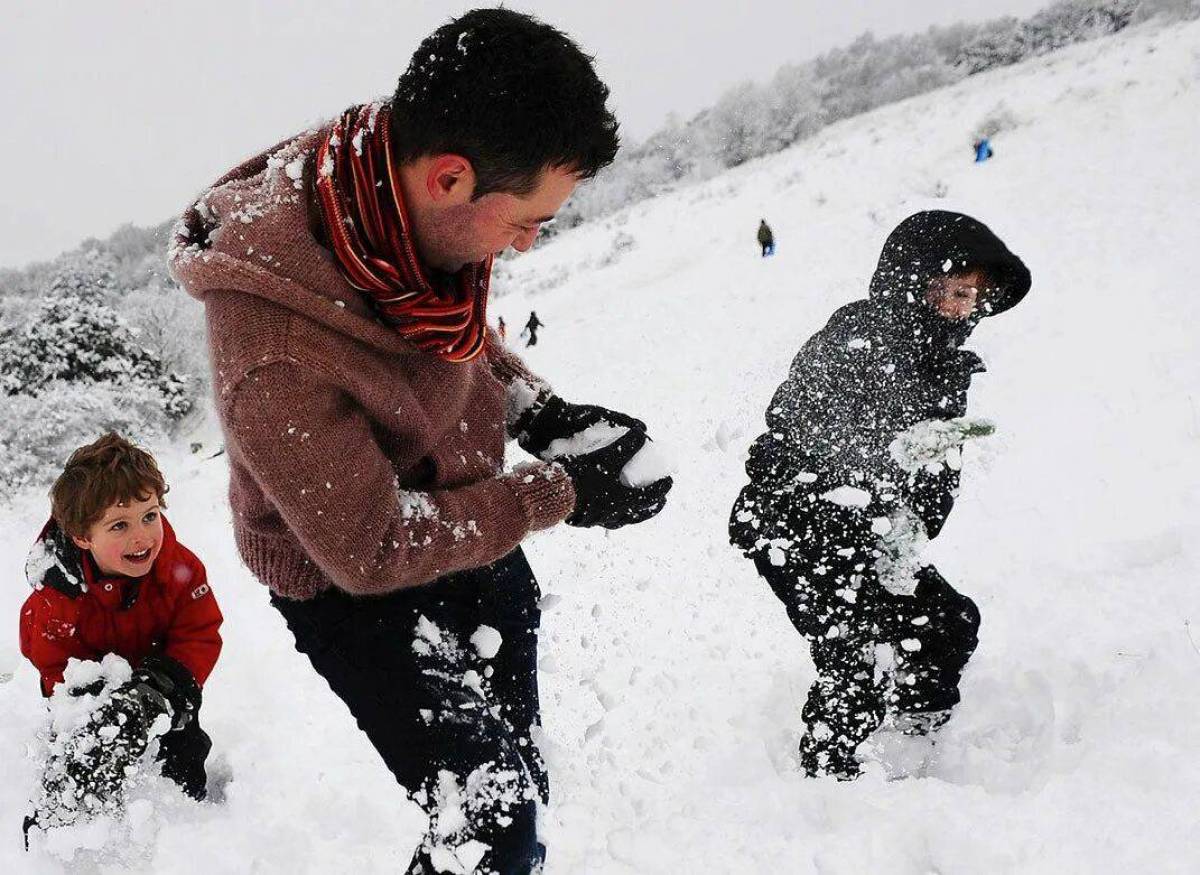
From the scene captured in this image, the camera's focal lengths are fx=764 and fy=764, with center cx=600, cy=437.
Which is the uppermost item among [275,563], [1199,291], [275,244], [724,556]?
[275,244]

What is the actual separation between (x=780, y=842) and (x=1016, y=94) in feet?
81.8

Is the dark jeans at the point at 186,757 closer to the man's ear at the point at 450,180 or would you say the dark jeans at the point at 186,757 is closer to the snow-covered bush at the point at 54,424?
the man's ear at the point at 450,180

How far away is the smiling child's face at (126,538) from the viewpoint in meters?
2.52

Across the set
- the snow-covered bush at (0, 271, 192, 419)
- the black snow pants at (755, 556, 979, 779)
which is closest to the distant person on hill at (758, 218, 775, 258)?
the black snow pants at (755, 556, 979, 779)

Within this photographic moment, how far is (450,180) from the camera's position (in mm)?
1363

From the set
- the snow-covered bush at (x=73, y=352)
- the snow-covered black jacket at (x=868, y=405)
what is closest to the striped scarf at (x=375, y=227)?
the snow-covered black jacket at (x=868, y=405)

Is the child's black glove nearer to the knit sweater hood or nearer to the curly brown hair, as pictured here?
the curly brown hair

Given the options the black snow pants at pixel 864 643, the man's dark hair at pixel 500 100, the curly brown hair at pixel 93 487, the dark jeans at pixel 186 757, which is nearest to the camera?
the man's dark hair at pixel 500 100

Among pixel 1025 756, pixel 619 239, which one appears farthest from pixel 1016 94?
pixel 1025 756

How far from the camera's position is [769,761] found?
2781 millimetres

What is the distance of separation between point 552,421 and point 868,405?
117 centimetres

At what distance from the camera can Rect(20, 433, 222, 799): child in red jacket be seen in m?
2.52

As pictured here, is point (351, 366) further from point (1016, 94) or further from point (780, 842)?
point (1016, 94)

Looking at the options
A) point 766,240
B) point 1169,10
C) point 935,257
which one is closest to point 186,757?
Answer: point 935,257
